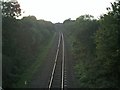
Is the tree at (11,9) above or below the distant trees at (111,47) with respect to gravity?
above

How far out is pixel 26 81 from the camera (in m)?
28.1

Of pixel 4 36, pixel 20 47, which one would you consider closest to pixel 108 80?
pixel 4 36

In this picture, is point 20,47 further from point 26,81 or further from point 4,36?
point 26,81

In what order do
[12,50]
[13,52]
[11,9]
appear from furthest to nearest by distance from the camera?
[11,9]
[13,52]
[12,50]

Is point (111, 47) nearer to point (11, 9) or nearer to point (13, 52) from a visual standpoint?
point (13, 52)

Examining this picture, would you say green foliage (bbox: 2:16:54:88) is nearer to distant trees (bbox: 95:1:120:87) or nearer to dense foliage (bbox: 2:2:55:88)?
dense foliage (bbox: 2:2:55:88)

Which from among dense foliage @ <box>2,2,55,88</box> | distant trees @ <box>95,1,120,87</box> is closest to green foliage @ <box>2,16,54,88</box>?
dense foliage @ <box>2,2,55,88</box>

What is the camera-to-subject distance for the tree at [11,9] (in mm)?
37981

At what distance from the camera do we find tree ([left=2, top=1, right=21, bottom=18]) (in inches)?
1495

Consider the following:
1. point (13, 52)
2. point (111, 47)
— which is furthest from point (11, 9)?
point (111, 47)

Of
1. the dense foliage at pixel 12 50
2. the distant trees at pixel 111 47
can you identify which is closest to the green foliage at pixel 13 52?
the dense foliage at pixel 12 50

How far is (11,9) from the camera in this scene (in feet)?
133

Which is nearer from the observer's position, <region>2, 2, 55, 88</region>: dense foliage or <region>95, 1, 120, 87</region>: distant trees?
<region>95, 1, 120, 87</region>: distant trees

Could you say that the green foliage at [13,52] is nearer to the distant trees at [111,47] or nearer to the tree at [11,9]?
the tree at [11,9]
